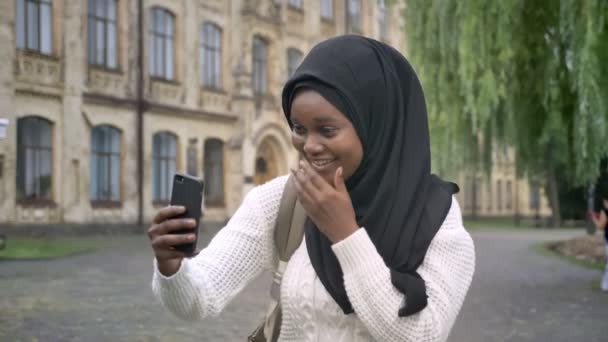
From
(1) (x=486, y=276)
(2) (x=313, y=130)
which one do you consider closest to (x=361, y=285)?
(2) (x=313, y=130)

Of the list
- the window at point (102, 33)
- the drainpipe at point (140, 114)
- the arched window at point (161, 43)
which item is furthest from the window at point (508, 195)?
the window at point (102, 33)

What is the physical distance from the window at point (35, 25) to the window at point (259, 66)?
9.40 m

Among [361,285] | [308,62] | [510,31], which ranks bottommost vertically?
[361,285]

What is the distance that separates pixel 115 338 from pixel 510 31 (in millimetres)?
6913

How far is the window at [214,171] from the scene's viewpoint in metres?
28.1

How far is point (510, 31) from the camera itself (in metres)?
10.4

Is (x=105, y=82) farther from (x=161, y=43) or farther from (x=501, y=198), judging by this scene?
(x=501, y=198)

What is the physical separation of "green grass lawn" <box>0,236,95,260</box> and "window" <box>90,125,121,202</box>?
10.1 feet

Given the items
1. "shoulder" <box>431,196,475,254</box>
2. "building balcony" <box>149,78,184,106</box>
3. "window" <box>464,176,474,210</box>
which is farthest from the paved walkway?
"window" <box>464,176,474,210</box>

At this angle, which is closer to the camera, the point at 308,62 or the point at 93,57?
the point at 308,62

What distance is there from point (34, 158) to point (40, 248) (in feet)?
13.8

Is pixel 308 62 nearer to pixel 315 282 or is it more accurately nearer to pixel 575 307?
pixel 315 282

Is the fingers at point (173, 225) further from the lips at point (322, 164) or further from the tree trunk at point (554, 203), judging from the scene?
the tree trunk at point (554, 203)

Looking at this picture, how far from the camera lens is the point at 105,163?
23.8 m
